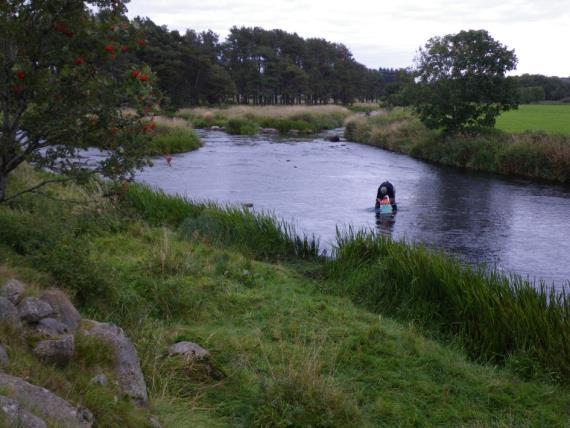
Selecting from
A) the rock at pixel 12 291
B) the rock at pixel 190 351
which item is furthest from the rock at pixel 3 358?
the rock at pixel 190 351

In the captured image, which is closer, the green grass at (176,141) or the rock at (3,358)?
the rock at (3,358)

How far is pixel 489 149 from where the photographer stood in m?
32.0

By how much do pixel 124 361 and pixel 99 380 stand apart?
52cm

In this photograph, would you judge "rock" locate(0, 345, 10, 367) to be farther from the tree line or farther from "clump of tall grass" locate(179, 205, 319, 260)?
the tree line

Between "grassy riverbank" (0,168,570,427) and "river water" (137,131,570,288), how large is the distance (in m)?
1.97

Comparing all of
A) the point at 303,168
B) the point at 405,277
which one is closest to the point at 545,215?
the point at 405,277

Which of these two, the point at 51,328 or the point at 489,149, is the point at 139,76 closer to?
the point at 51,328

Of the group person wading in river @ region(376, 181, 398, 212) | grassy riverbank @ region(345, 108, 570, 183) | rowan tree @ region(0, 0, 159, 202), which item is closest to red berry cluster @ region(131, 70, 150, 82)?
rowan tree @ region(0, 0, 159, 202)

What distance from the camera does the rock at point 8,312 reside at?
5.24 meters

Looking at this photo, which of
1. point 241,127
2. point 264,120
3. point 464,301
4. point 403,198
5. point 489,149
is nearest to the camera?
point 464,301

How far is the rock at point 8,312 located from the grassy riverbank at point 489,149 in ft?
85.1

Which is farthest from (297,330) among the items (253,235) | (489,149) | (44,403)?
(489,149)

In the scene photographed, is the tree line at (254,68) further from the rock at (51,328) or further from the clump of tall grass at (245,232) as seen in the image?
the rock at (51,328)

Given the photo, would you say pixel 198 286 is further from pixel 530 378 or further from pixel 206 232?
pixel 530 378
